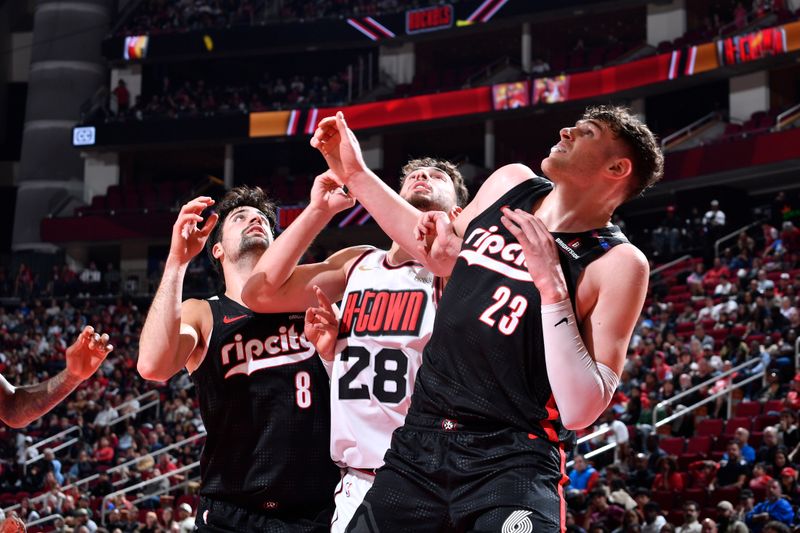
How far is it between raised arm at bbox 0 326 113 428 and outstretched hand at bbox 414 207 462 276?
6.02 ft

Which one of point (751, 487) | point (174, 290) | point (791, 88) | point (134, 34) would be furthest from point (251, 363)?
point (134, 34)

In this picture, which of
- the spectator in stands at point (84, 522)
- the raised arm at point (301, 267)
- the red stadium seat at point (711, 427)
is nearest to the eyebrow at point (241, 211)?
the raised arm at point (301, 267)

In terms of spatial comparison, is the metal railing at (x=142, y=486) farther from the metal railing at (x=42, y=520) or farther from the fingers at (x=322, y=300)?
the fingers at (x=322, y=300)

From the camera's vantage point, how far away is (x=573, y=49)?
110ft

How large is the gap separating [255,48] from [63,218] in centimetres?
841

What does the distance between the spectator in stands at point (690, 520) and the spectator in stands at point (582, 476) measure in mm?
2000

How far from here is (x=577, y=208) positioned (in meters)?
3.96

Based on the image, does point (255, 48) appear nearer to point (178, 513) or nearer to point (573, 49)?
point (573, 49)

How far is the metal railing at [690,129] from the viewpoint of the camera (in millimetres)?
27422

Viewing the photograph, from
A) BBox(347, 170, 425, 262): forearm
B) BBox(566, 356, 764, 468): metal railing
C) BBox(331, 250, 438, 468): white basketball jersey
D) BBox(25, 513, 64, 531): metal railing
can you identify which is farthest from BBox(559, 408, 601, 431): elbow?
BBox(25, 513, 64, 531): metal railing

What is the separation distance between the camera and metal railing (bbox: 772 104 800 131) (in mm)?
25031

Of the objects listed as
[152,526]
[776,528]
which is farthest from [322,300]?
[152,526]

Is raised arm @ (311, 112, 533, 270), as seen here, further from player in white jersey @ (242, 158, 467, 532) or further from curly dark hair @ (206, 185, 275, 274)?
curly dark hair @ (206, 185, 275, 274)

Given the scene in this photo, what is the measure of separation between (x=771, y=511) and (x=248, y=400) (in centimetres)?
764
